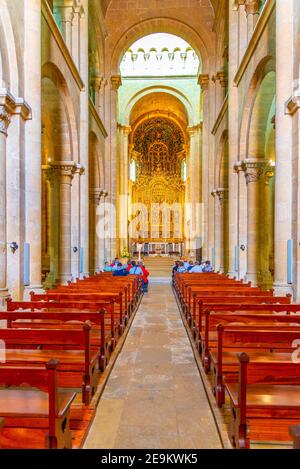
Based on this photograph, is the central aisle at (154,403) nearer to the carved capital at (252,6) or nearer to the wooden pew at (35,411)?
the wooden pew at (35,411)

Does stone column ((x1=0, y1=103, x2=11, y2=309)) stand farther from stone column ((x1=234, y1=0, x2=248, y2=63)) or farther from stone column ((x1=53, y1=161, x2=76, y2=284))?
stone column ((x1=234, y1=0, x2=248, y2=63))

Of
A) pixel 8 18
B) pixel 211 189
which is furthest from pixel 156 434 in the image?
pixel 211 189

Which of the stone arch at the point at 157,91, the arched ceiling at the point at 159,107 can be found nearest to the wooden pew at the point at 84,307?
the stone arch at the point at 157,91

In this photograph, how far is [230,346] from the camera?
5641mm

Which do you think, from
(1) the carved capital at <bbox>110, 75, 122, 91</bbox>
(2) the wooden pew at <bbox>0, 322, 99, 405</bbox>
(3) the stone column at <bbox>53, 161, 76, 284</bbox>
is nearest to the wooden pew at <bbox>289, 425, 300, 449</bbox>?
(2) the wooden pew at <bbox>0, 322, 99, 405</bbox>

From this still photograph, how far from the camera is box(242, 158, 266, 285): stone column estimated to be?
593 inches

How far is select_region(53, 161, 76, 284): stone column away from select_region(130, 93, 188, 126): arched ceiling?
2208cm

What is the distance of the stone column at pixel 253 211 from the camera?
15.1 m

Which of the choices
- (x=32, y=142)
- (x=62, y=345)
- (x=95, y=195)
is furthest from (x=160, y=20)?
(x=62, y=345)

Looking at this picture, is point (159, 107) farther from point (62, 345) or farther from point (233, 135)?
point (62, 345)

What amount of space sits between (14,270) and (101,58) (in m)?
18.1

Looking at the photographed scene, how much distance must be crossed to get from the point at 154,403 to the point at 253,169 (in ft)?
38.1

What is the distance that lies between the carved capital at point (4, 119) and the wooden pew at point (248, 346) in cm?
603
